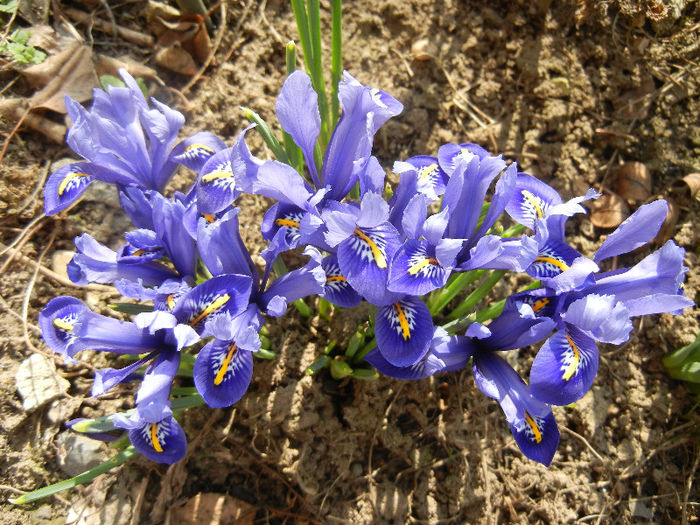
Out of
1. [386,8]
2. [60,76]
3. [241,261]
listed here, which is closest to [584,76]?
[386,8]

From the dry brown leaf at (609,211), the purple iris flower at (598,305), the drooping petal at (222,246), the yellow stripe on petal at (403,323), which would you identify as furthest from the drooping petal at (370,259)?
the dry brown leaf at (609,211)

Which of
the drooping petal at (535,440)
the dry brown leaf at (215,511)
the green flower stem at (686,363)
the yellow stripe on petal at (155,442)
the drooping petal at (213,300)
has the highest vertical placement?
the drooping petal at (213,300)

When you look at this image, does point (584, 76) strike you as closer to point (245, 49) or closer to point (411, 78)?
point (411, 78)

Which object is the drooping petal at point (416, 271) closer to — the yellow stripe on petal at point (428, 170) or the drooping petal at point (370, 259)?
the drooping petal at point (370, 259)

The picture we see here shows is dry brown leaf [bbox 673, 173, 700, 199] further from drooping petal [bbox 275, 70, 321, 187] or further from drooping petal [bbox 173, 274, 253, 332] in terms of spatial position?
drooping petal [bbox 173, 274, 253, 332]

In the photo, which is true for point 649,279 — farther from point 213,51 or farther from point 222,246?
point 213,51

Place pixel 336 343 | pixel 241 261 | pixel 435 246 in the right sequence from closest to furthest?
pixel 435 246 → pixel 241 261 → pixel 336 343

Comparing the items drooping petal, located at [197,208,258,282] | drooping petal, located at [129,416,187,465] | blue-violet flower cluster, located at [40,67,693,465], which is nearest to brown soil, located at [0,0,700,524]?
Answer: drooping petal, located at [129,416,187,465]
